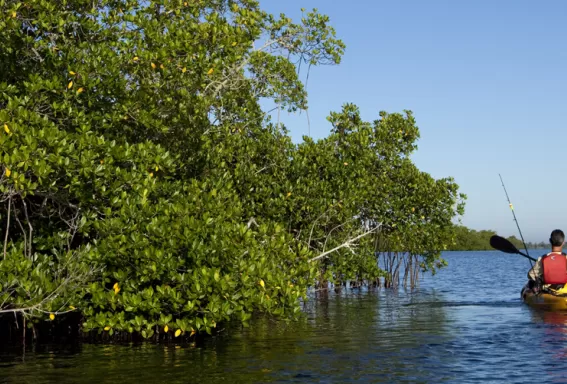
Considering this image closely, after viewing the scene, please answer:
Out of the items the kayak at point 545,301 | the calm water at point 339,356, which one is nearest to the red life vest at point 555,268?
the kayak at point 545,301

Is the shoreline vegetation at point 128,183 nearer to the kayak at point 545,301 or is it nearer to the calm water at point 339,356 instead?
the calm water at point 339,356

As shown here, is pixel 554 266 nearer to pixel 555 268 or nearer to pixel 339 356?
pixel 555 268

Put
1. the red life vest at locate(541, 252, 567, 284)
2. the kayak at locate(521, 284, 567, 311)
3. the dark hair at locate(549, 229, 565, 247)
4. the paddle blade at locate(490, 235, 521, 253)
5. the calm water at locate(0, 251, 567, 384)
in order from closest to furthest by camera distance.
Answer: the calm water at locate(0, 251, 567, 384) → the dark hair at locate(549, 229, 565, 247) → the red life vest at locate(541, 252, 567, 284) → the kayak at locate(521, 284, 567, 311) → the paddle blade at locate(490, 235, 521, 253)

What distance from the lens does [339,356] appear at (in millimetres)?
12758

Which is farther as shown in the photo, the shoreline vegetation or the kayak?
the kayak

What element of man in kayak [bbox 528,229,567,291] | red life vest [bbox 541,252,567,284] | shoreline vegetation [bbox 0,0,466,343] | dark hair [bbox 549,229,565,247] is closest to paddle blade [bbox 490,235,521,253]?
man in kayak [bbox 528,229,567,291]

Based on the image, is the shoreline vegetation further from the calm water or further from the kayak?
the kayak

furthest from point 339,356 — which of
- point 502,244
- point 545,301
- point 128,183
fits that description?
point 502,244

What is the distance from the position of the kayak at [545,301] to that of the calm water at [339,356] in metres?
0.27

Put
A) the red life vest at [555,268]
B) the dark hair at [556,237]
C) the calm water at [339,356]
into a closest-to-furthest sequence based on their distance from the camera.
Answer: the calm water at [339,356] < the dark hair at [556,237] < the red life vest at [555,268]

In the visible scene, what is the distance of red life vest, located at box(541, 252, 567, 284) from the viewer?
16.9m

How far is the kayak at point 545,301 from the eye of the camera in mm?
17234

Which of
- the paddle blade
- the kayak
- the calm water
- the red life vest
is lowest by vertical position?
the calm water

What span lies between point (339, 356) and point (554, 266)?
7016 mm
